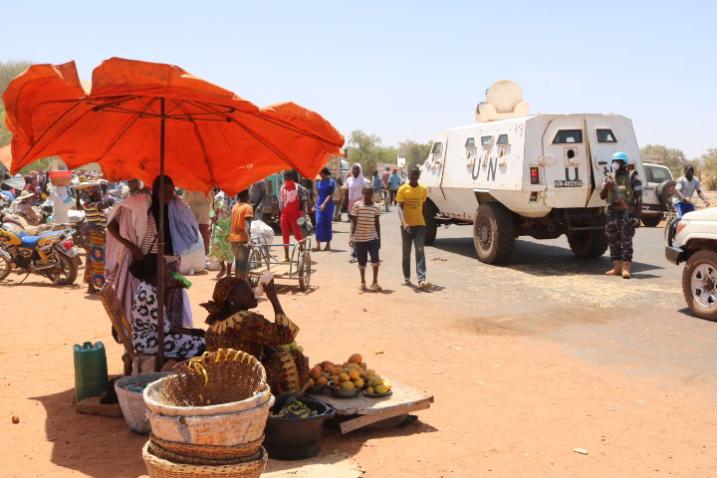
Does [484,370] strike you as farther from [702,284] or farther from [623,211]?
[623,211]

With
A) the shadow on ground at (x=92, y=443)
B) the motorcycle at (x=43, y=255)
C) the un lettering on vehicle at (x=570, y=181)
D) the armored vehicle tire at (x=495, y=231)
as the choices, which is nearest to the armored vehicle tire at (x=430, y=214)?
the armored vehicle tire at (x=495, y=231)

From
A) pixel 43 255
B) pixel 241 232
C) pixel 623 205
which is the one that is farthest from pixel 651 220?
pixel 43 255

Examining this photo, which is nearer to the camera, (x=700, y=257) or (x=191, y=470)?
(x=191, y=470)

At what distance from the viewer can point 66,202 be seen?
1487 cm

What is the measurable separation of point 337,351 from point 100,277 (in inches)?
183

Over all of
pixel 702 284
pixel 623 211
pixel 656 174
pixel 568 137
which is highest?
pixel 568 137

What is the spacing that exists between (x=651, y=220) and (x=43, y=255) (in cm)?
1583

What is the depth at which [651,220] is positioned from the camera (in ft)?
68.1

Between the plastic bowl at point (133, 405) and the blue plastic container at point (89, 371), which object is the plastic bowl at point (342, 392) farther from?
the blue plastic container at point (89, 371)

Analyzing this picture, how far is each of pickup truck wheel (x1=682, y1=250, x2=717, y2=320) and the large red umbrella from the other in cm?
497

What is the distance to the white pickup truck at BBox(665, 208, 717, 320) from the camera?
8516mm

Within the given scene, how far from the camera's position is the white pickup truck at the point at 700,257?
8.52 meters

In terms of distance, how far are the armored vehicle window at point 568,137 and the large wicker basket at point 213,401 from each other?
29.2ft

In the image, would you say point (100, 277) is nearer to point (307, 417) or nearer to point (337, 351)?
point (337, 351)
